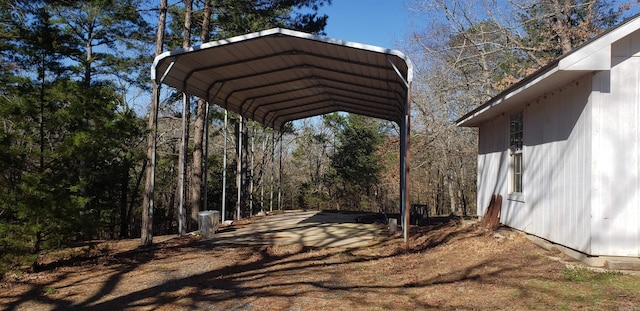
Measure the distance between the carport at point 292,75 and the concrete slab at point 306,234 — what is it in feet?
3.56

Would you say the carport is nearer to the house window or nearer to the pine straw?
the pine straw

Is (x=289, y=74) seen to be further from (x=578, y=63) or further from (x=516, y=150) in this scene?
(x=578, y=63)

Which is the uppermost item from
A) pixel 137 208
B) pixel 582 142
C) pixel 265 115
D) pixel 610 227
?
pixel 265 115

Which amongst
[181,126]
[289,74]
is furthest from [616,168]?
[181,126]

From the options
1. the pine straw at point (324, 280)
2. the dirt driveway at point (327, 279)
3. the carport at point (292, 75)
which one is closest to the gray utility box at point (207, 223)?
the dirt driveway at point (327, 279)

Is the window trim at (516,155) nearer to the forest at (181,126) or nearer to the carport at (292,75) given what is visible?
the carport at (292,75)

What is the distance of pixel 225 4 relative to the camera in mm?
13062

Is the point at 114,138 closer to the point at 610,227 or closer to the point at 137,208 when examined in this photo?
the point at 610,227

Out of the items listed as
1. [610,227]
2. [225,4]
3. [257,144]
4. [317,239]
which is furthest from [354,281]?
[257,144]

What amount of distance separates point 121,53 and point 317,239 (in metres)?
12.2

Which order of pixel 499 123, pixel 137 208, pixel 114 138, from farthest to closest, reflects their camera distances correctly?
pixel 137 208 → pixel 499 123 → pixel 114 138

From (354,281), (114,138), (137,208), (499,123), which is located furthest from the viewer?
(137,208)

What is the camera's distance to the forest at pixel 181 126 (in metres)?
7.04

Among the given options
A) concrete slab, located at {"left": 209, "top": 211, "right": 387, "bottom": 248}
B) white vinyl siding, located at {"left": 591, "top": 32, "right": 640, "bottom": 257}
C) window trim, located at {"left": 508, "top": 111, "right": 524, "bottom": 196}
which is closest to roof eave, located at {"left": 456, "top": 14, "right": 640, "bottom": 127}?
white vinyl siding, located at {"left": 591, "top": 32, "right": 640, "bottom": 257}
